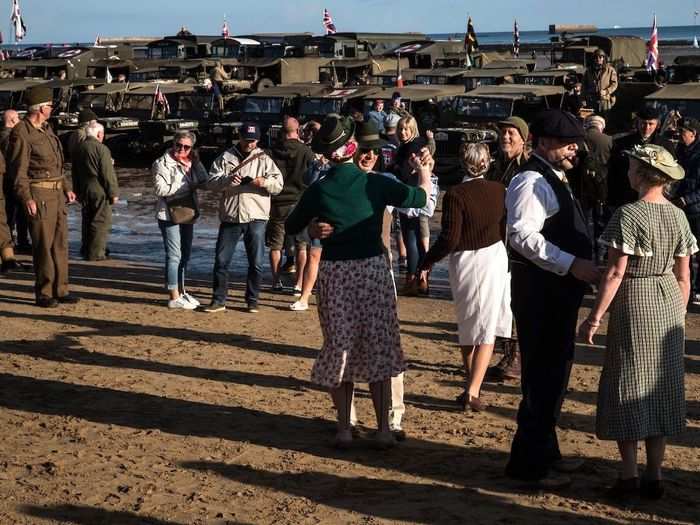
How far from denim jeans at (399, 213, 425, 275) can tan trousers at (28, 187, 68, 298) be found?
303 cm

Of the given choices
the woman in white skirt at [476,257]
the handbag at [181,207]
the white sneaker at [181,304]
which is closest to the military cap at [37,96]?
the handbag at [181,207]

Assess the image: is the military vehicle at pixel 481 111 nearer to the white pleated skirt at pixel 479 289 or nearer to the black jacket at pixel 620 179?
the black jacket at pixel 620 179

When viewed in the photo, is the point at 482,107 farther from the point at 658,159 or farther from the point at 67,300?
the point at 658,159

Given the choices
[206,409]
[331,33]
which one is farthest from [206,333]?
[331,33]

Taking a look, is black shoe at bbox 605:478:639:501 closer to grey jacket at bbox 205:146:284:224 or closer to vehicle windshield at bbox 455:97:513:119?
grey jacket at bbox 205:146:284:224

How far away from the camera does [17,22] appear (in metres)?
49.3

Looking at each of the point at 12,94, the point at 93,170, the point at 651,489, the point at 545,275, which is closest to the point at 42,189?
the point at 93,170

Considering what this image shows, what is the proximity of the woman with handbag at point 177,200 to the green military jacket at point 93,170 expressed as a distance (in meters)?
2.67

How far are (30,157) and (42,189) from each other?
28cm

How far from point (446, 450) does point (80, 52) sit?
39.7 m

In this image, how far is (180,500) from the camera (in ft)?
18.1

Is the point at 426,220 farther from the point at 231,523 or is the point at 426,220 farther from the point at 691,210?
the point at 231,523

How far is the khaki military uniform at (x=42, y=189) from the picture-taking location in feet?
32.1

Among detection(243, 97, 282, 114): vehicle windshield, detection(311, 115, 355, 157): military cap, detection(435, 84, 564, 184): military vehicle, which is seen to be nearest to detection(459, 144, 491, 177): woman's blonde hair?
detection(311, 115, 355, 157): military cap
